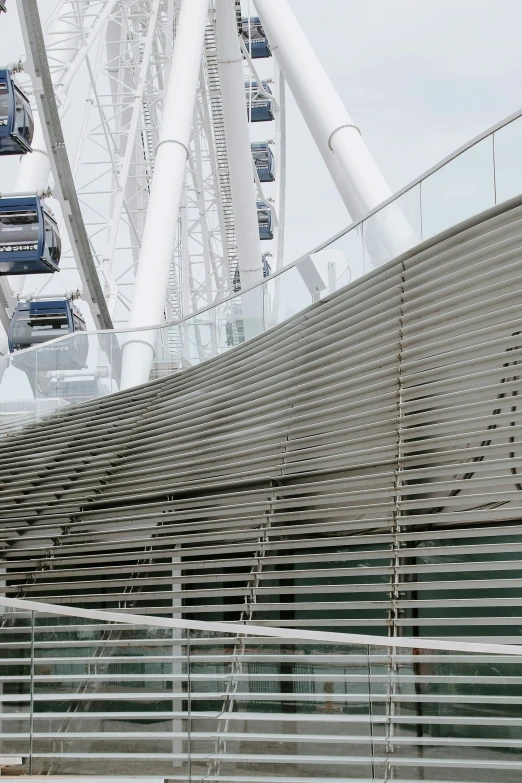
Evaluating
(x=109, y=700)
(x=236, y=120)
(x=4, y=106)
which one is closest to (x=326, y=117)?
(x=236, y=120)

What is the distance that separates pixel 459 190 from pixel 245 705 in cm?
487

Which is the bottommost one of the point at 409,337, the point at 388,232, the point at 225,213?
the point at 409,337

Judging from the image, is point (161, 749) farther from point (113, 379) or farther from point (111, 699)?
point (113, 379)

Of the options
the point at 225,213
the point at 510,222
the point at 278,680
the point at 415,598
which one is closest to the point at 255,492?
the point at 415,598

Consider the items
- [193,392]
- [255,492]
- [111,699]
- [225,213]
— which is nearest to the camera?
[111,699]

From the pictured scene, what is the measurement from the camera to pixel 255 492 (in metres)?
9.95

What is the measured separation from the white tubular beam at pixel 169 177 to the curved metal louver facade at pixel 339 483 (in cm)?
499

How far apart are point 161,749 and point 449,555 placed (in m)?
2.82

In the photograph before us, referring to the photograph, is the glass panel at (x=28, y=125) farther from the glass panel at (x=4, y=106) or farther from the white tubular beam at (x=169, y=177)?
the white tubular beam at (x=169, y=177)

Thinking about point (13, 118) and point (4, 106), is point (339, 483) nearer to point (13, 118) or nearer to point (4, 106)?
point (13, 118)

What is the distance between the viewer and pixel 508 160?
Result: 29.2ft

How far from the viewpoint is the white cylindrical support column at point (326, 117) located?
16922 millimetres

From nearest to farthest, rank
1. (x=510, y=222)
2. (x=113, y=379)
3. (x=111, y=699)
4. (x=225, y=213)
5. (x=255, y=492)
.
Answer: (x=111, y=699), (x=510, y=222), (x=255, y=492), (x=113, y=379), (x=225, y=213)

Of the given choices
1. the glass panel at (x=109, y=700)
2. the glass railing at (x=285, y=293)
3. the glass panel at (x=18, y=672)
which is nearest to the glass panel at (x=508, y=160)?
the glass railing at (x=285, y=293)
